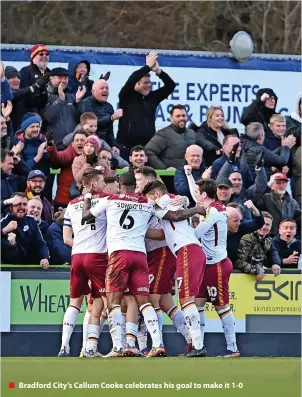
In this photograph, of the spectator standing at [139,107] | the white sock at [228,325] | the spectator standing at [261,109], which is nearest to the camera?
the white sock at [228,325]

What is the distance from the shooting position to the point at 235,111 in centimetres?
2414

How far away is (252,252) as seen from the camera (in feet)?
71.5

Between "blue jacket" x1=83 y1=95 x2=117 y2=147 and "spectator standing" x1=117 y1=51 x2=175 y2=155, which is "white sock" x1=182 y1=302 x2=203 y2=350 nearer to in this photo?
"blue jacket" x1=83 y1=95 x2=117 y2=147

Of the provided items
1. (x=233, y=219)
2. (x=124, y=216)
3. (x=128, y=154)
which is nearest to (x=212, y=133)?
(x=128, y=154)

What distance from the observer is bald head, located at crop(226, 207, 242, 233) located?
21.2 meters

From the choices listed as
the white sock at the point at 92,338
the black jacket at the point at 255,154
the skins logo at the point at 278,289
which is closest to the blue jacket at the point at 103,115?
the black jacket at the point at 255,154

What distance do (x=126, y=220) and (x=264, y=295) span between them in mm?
5110

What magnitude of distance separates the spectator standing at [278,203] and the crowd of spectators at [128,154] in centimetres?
2

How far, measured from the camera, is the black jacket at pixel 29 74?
22.3 metres

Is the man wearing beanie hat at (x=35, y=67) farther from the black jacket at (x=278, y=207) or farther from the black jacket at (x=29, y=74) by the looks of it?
the black jacket at (x=278, y=207)

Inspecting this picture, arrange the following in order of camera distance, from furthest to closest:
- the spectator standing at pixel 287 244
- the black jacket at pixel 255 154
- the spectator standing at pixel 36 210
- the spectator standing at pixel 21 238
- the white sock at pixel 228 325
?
the black jacket at pixel 255 154 → the spectator standing at pixel 287 244 → the spectator standing at pixel 36 210 → the spectator standing at pixel 21 238 → the white sock at pixel 228 325

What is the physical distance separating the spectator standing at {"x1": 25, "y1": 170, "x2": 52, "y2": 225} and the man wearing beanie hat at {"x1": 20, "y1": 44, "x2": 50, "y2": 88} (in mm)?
1595

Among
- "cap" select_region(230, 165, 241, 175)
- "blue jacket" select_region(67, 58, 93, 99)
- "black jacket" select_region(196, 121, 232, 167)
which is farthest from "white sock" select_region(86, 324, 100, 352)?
"black jacket" select_region(196, 121, 232, 167)

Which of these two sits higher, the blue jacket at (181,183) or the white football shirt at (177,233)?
the blue jacket at (181,183)
